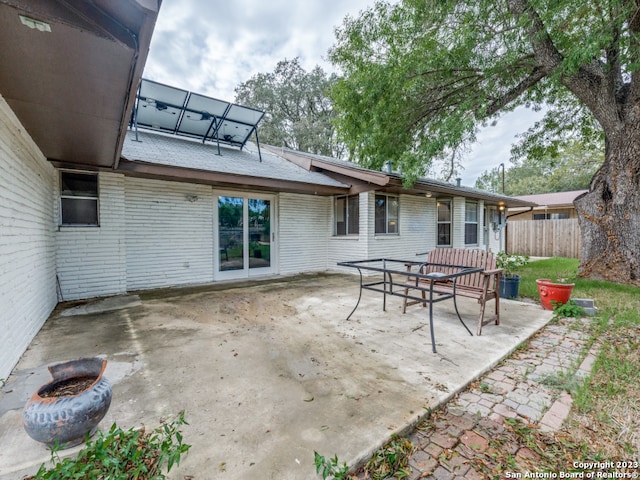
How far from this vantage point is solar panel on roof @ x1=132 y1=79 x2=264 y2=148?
23.1 ft

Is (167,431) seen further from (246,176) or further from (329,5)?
(329,5)

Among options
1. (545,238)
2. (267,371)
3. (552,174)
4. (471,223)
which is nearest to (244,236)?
(267,371)

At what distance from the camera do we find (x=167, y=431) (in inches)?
66.9

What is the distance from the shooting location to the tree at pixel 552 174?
18538 millimetres

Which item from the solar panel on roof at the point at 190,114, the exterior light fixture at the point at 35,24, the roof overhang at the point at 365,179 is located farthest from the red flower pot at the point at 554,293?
the solar panel on roof at the point at 190,114

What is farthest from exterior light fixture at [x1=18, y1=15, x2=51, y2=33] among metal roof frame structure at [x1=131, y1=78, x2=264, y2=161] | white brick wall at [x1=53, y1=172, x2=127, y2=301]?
metal roof frame structure at [x1=131, y1=78, x2=264, y2=161]

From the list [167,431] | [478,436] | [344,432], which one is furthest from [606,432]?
[167,431]

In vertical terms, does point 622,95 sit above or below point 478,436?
above

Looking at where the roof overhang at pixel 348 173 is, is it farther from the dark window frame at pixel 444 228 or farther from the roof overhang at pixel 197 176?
the dark window frame at pixel 444 228

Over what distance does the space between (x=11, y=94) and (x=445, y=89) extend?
294 inches

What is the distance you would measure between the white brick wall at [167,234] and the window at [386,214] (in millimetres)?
4490

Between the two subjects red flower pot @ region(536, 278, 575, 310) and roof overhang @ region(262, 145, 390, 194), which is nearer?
red flower pot @ region(536, 278, 575, 310)

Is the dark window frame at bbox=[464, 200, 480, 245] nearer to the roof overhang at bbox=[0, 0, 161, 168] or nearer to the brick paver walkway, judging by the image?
the brick paver walkway

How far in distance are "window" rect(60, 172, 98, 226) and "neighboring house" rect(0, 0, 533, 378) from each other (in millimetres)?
23
